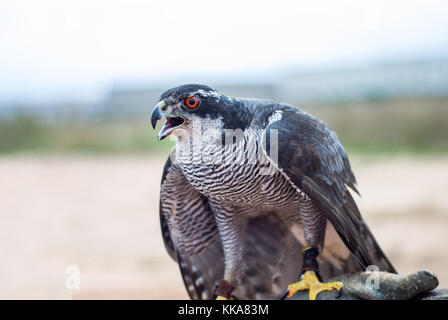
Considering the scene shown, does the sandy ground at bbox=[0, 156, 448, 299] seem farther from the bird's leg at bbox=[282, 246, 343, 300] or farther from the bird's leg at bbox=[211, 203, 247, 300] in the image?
the bird's leg at bbox=[282, 246, 343, 300]

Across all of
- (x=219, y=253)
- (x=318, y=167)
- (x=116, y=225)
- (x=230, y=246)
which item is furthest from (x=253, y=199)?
(x=116, y=225)

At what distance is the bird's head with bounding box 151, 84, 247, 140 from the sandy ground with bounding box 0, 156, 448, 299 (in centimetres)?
163

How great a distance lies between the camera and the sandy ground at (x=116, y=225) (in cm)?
639

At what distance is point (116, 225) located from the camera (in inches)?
357

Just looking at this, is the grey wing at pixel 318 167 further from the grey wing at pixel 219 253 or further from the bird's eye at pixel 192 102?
the grey wing at pixel 219 253

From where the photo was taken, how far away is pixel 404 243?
748 centimetres

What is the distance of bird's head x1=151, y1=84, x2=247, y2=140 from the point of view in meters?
2.31

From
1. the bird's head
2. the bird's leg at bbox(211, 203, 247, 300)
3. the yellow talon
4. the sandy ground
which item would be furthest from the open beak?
the sandy ground

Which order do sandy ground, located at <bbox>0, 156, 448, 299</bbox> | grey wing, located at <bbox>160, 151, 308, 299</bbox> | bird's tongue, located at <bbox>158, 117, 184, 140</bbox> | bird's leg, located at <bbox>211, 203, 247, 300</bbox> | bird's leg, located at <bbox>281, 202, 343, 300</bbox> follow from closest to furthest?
1. bird's tongue, located at <bbox>158, 117, 184, 140</bbox>
2. bird's leg, located at <bbox>281, 202, 343, 300</bbox>
3. bird's leg, located at <bbox>211, 203, 247, 300</bbox>
4. grey wing, located at <bbox>160, 151, 308, 299</bbox>
5. sandy ground, located at <bbox>0, 156, 448, 299</bbox>

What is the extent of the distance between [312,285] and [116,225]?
695 centimetres

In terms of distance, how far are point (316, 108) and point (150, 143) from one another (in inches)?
223

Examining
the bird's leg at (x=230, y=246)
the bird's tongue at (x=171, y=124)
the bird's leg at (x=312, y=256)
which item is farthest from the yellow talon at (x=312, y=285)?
the bird's tongue at (x=171, y=124)

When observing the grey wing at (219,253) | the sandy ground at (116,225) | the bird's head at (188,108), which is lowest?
the sandy ground at (116,225)

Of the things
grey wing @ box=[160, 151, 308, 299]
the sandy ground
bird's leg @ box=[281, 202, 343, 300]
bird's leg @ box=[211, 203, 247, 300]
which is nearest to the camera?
bird's leg @ box=[281, 202, 343, 300]
